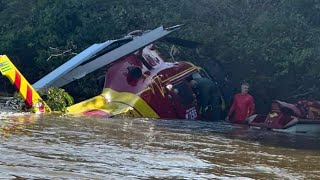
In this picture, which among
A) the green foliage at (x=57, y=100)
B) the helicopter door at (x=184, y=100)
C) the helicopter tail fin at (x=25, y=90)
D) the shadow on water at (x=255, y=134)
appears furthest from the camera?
the helicopter door at (x=184, y=100)

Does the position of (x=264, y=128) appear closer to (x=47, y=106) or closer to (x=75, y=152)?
(x=47, y=106)

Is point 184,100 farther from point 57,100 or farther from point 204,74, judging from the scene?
point 57,100

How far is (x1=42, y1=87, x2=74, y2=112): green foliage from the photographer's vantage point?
13.6m

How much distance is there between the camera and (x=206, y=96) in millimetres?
14961

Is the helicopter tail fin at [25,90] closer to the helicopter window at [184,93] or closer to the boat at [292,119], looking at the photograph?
the helicopter window at [184,93]

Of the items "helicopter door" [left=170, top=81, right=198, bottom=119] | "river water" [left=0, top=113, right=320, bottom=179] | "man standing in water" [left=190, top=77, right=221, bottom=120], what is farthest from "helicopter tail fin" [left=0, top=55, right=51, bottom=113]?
"man standing in water" [left=190, top=77, right=221, bottom=120]

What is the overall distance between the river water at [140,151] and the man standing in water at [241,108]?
2.88 metres

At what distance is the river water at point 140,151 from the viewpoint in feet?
20.7

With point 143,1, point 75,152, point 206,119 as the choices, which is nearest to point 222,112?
point 206,119

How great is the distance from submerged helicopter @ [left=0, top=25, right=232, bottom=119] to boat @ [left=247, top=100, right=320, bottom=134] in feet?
5.22

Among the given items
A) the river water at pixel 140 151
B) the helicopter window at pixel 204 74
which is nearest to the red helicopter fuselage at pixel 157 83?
the helicopter window at pixel 204 74

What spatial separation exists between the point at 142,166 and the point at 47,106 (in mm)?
6981

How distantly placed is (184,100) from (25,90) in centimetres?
350

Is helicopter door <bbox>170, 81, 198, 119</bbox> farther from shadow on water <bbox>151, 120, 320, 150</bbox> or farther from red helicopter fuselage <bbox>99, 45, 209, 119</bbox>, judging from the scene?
shadow on water <bbox>151, 120, 320, 150</bbox>
